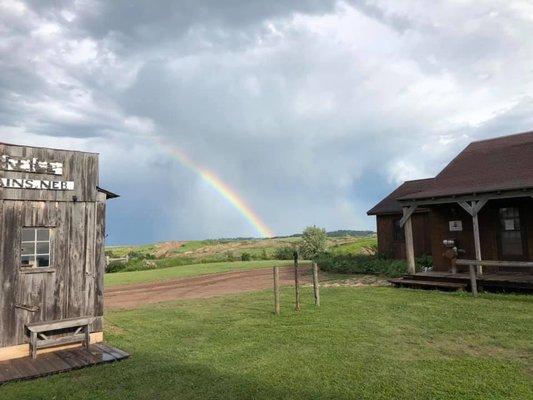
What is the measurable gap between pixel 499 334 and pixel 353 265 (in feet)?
47.2

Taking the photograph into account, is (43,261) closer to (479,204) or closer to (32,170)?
(32,170)

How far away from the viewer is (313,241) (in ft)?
136

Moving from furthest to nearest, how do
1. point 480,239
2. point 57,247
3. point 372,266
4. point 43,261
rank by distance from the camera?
1. point 372,266
2. point 480,239
3. point 57,247
4. point 43,261

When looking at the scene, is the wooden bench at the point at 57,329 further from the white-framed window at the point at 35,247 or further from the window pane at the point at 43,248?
the window pane at the point at 43,248

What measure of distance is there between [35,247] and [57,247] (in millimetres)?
422

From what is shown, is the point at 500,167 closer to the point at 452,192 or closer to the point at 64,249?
the point at 452,192

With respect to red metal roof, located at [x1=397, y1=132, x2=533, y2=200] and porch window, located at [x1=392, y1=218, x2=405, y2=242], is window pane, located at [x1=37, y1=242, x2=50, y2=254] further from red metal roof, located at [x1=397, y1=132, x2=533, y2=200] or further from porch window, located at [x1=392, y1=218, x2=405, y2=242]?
porch window, located at [x1=392, y1=218, x2=405, y2=242]

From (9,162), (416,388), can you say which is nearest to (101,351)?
(9,162)

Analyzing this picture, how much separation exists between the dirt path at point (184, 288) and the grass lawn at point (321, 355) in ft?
12.8

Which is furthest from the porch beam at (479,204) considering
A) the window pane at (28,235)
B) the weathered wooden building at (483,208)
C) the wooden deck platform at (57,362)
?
the window pane at (28,235)

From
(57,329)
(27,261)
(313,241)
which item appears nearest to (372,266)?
(57,329)

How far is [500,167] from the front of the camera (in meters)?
17.2

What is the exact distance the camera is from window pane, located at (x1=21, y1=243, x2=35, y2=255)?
27.2 feet

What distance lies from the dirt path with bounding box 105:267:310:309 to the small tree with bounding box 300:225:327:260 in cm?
1754
